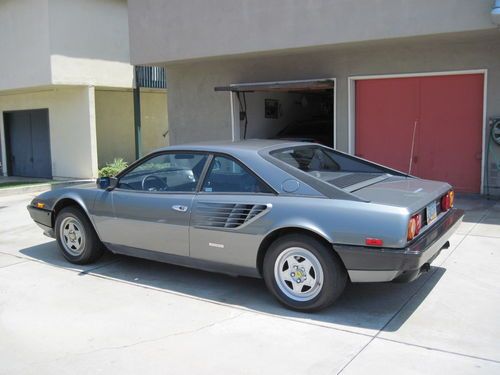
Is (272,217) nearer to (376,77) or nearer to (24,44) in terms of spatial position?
(376,77)

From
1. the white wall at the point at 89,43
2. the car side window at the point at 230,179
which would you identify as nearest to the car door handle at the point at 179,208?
the car side window at the point at 230,179

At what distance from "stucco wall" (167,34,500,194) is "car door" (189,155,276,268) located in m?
5.68

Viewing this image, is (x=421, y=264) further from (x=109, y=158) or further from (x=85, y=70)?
(x=109, y=158)

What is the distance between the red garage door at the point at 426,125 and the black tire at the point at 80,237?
619 centimetres

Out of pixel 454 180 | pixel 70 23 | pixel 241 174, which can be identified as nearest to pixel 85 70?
pixel 70 23

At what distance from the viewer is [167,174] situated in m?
5.83

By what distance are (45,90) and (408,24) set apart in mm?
12171

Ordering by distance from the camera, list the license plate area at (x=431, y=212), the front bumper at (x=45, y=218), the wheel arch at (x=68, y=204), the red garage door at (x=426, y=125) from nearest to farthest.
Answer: the license plate area at (x=431, y=212) < the wheel arch at (x=68, y=204) < the front bumper at (x=45, y=218) < the red garage door at (x=426, y=125)

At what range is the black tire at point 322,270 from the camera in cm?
452

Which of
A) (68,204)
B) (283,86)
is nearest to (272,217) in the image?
(68,204)

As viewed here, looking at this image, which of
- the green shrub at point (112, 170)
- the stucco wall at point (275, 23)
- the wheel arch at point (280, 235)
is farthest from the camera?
the green shrub at point (112, 170)

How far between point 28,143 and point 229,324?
15750 millimetres

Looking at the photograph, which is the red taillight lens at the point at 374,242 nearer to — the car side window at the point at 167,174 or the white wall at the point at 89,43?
the car side window at the point at 167,174

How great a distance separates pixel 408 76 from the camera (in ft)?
32.9
